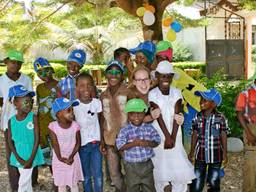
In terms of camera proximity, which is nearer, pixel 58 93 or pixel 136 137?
pixel 136 137

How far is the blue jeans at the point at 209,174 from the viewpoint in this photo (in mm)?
4016

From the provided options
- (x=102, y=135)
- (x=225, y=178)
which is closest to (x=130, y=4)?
(x=225, y=178)

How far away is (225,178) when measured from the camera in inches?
212

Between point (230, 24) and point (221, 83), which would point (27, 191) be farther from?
point (230, 24)

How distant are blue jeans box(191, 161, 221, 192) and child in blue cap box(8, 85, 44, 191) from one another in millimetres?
1556

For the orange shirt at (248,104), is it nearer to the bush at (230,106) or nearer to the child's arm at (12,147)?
the child's arm at (12,147)

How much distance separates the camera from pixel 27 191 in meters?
4.09

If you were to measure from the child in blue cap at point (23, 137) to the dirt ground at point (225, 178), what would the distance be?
94cm

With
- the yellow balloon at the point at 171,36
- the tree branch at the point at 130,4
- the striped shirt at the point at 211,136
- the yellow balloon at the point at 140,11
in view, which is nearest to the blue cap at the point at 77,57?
the striped shirt at the point at 211,136

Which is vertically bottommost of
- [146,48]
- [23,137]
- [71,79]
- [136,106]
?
[23,137]

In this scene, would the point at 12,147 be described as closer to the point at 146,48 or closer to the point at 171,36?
the point at 146,48

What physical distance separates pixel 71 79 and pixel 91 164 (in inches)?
35.8

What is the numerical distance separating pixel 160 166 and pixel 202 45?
63.8ft

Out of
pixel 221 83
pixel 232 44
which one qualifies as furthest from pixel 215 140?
pixel 232 44
